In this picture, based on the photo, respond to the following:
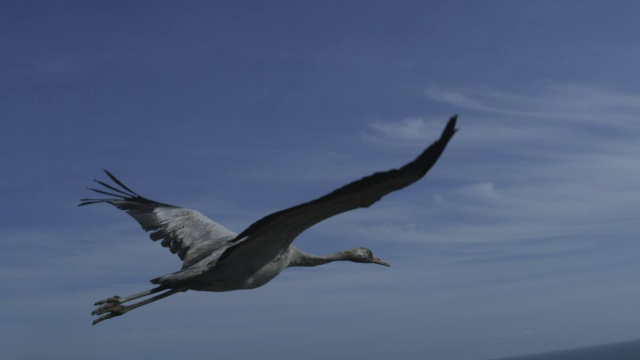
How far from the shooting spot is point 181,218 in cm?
1838

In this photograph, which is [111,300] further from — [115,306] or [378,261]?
[378,261]

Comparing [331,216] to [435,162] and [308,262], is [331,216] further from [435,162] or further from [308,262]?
[308,262]

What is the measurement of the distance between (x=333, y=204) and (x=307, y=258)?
5.64 metres

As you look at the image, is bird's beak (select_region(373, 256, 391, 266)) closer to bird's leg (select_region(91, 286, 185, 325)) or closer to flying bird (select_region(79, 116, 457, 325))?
flying bird (select_region(79, 116, 457, 325))

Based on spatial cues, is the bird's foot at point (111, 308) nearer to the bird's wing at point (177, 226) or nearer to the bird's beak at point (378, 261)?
the bird's wing at point (177, 226)

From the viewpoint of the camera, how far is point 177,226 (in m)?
17.9

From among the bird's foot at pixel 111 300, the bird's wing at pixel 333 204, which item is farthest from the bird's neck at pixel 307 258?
the bird's foot at pixel 111 300

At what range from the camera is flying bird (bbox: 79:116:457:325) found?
9633 mm

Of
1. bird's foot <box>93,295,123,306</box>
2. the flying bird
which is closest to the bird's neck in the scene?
the flying bird

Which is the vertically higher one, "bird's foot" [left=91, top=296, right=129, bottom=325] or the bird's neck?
the bird's neck

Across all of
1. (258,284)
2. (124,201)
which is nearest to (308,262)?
(258,284)

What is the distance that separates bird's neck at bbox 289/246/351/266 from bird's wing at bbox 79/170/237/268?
5.65 ft

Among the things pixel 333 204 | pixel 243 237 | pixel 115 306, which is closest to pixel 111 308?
pixel 115 306

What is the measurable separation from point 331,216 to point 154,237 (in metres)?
7.98
